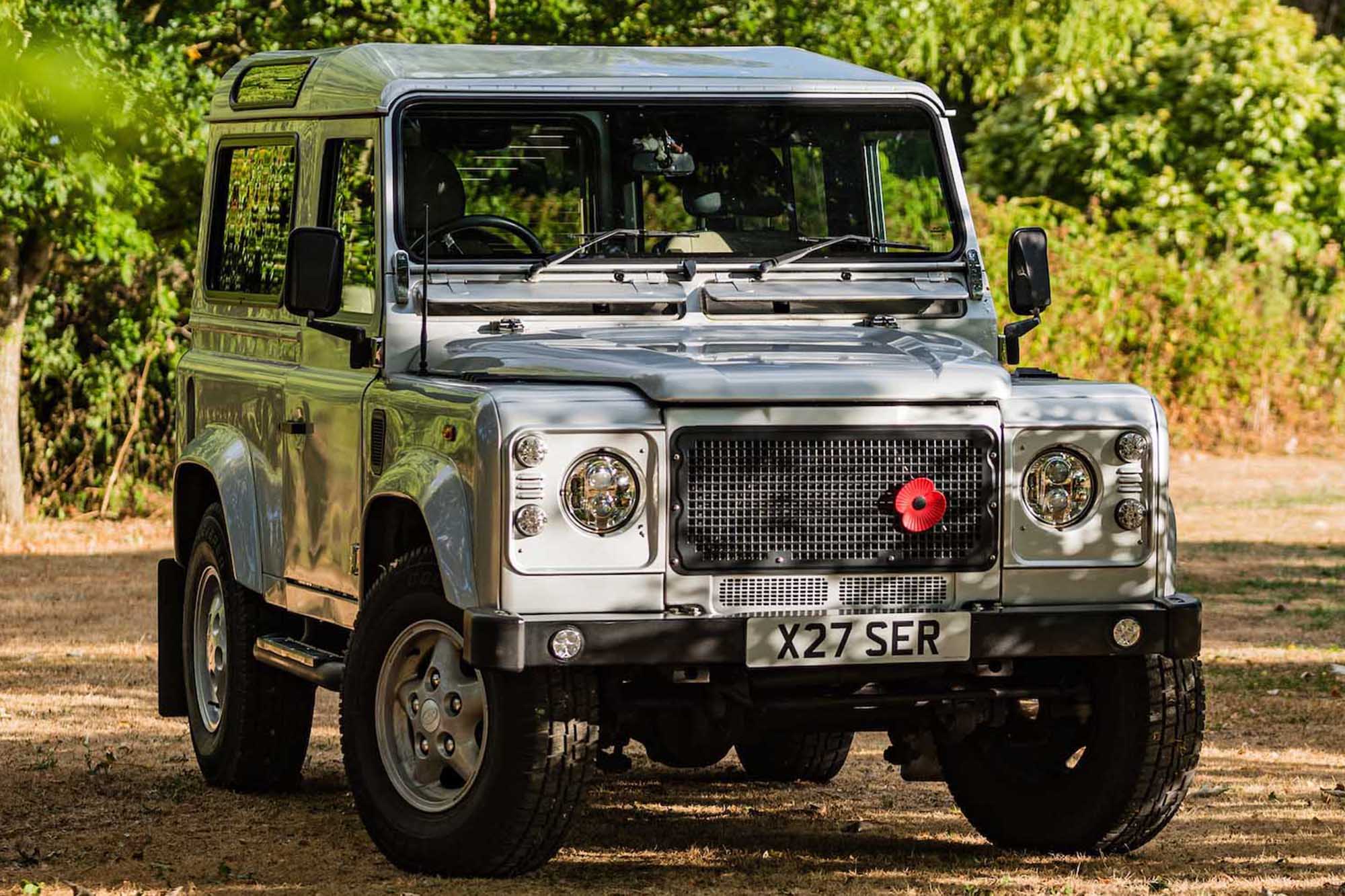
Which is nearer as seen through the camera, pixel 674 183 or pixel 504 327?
pixel 504 327

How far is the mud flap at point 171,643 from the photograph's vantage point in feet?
26.9

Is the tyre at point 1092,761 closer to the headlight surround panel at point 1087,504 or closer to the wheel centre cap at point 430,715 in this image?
the headlight surround panel at point 1087,504

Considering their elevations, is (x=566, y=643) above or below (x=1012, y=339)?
below

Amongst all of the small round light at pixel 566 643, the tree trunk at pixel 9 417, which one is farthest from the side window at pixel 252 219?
the tree trunk at pixel 9 417

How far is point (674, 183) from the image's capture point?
23.4 ft

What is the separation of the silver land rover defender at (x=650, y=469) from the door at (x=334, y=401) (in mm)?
17

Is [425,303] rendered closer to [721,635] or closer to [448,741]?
[448,741]

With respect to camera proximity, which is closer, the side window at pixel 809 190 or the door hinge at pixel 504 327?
the door hinge at pixel 504 327

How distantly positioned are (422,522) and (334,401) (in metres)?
0.79

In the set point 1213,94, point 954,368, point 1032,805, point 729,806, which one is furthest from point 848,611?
point 1213,94

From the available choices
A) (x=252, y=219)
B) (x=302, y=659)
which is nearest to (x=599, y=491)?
(x=302, y=659)

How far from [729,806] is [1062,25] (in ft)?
37.2

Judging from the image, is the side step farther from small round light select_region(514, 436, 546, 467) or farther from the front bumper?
small round light select_region(514, 436, 546, 467)

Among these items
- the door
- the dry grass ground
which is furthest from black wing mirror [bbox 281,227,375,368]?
the dry grass ground
